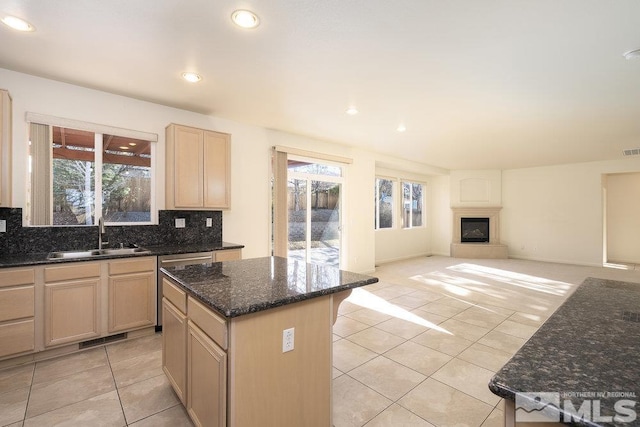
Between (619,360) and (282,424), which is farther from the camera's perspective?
(282,424)

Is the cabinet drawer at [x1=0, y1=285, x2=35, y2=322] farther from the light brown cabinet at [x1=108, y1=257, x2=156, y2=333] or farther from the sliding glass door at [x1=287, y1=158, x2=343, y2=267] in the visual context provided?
the sliding glass door at [x1=287, y1=158, x2=343, y2=267]

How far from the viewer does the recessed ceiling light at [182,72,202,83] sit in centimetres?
291

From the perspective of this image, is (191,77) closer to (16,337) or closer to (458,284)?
(16,337)

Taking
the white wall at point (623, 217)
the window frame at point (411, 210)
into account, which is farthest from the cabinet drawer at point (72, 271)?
the white wall at point (623, 217)

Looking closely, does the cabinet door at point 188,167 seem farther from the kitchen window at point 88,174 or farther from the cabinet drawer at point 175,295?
the cabinet drawer at point 175,295

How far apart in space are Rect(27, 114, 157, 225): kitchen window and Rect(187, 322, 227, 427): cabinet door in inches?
96.7

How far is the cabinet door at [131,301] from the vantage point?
9.63 feet


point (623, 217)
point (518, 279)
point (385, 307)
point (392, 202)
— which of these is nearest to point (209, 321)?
point (385, 307)

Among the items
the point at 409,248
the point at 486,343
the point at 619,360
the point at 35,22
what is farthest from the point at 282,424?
the point at 409,248

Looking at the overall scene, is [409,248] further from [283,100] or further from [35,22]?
[35,22]

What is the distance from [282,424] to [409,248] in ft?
24.7

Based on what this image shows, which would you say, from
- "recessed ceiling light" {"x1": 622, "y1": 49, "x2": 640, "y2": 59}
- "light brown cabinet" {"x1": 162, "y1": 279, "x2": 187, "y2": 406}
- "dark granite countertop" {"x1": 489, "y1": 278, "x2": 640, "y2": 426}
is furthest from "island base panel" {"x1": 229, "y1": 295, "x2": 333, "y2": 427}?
"recessed ceiling light" {"x1": 622, "y1": 49, "x2": 640, "y2": 59}

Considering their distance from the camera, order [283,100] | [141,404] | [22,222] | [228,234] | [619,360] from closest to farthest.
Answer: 1. [619,360]
2. [141,404]
3. [22,222]
4. [283,100]
5. [228,234]

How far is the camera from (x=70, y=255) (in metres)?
3.08
